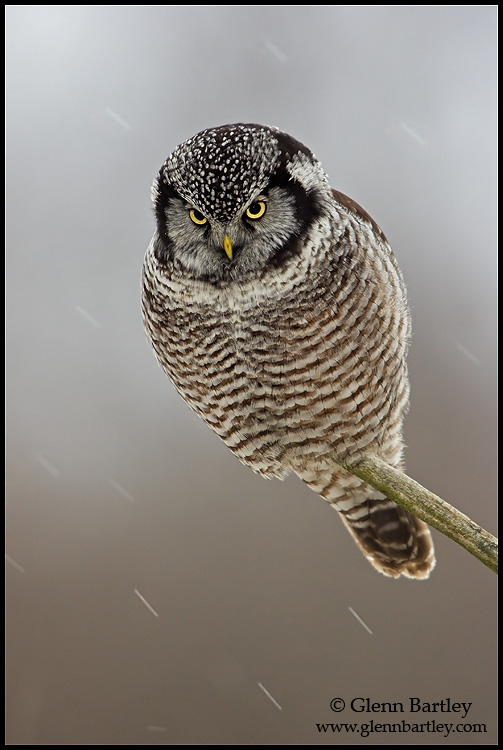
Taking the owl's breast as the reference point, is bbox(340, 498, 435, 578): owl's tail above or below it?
below

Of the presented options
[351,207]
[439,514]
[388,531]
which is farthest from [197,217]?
[388,531]

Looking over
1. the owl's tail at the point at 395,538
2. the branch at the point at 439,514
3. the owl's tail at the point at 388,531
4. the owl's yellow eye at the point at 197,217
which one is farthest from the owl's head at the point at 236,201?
the owl's tail at the point at 395,538

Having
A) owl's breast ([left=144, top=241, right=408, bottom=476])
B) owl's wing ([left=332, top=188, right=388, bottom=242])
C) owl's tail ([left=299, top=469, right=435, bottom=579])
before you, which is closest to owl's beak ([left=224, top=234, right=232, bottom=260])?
owl's breast ([left=144, top=241, right=408, bottom=476])

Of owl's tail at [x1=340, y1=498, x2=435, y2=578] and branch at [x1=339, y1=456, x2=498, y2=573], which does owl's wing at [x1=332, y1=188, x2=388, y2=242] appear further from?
owl's tail at [x1=340, y1=498, x2=435, y2=578]

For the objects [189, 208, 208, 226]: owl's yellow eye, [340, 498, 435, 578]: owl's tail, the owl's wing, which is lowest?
[340, 498, 435, 578]: owl's tail

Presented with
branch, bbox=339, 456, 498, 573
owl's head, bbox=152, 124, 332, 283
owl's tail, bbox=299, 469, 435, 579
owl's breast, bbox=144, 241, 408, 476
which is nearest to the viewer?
branch, bbox=339, 456, 498, 573

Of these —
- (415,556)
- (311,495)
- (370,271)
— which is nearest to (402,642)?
(311,495)

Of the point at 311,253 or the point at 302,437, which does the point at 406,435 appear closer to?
the point at 302,437
